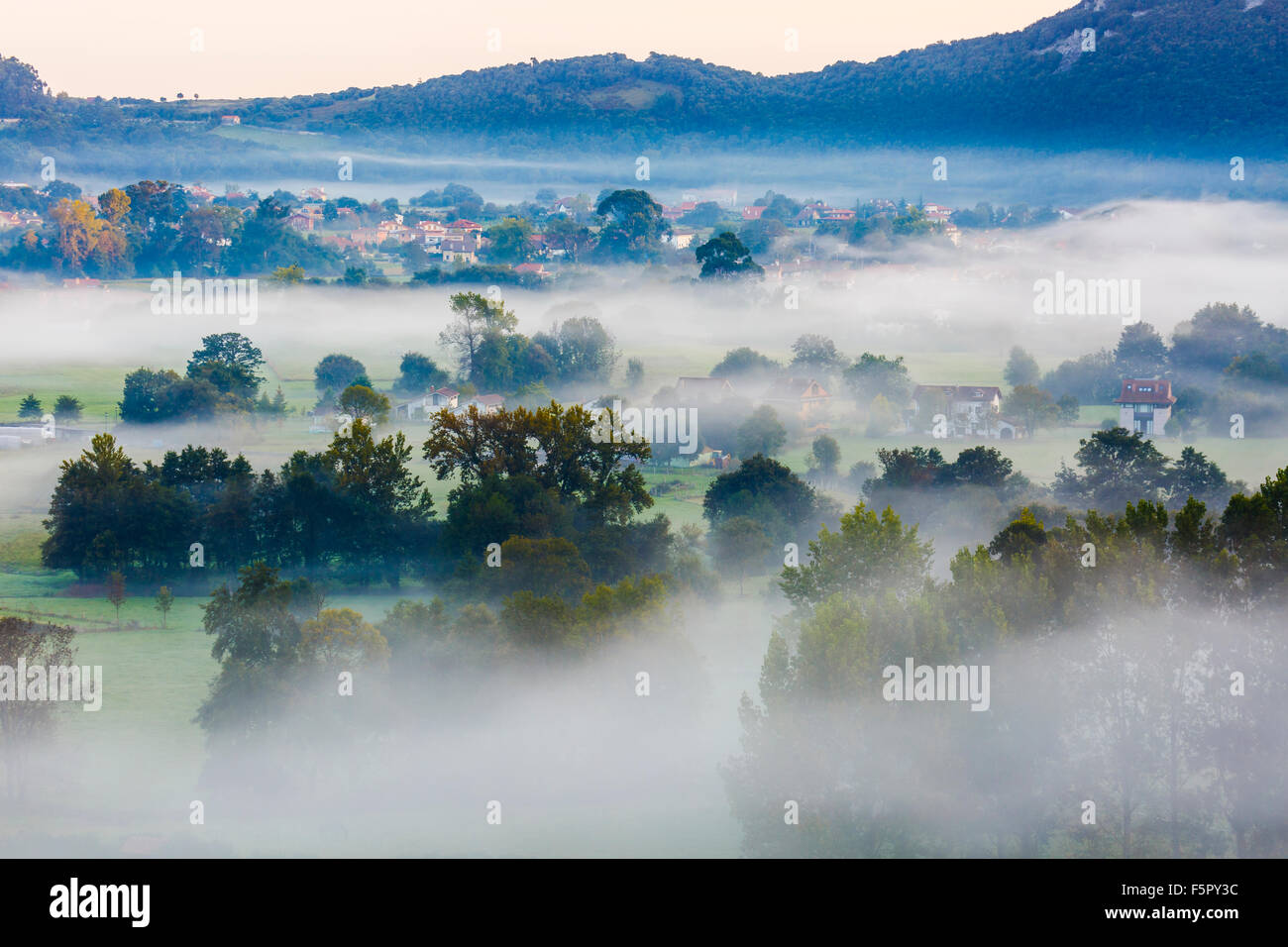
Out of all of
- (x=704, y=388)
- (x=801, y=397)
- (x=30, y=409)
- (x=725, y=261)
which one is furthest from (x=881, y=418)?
(x=725, y=261)

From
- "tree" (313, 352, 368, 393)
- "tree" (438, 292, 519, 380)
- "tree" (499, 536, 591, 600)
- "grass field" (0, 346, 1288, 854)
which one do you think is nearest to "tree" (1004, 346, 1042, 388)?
"grass field" (0, 346, 1288, 854)

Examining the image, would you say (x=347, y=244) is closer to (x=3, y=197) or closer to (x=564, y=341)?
(x=3, y=197)

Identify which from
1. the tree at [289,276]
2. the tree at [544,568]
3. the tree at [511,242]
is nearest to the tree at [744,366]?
the tree at [544,568]

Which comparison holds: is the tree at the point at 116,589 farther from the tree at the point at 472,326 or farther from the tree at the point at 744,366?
the tree at the point at 744,366

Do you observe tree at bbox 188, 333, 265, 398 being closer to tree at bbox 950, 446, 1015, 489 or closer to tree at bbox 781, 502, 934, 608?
tree at bbox 950, 446, 1015, 489

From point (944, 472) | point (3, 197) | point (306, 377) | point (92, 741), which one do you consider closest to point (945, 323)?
point (306, 377)
